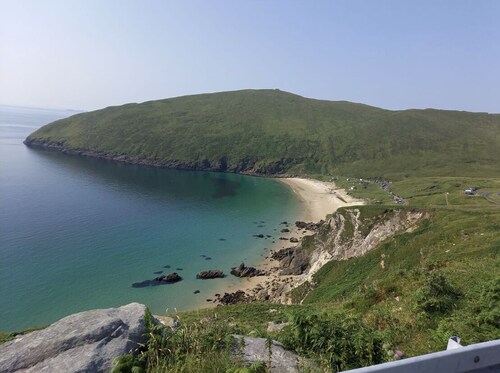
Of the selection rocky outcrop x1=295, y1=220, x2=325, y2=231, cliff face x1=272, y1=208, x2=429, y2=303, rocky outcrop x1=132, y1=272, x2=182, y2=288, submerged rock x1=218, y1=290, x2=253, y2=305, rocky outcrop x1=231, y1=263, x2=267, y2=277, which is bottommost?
rocky outcrop x1=132, y1=272, x2=182, y2=288

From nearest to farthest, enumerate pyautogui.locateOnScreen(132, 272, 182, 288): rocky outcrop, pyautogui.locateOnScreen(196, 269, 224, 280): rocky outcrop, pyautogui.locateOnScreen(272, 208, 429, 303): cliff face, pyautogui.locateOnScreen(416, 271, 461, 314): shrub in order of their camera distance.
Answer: pyautogui.locateOnScreen(416, 271, 461, 314): shrub
pyautogui.locateOnScreen(272, 208, 429, 303): cliff face
pyautogui.locateOnScreen(132, 272, 182, 288): rocky outcrop
pyautogui.locateOnScreen(196, 269, 224, 280): rocky outcrop

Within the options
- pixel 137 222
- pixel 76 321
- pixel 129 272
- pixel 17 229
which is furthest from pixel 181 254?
pixel 76 321

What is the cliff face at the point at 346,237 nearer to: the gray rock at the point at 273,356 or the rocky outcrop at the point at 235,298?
the rocky outcrop at the point at 235,298

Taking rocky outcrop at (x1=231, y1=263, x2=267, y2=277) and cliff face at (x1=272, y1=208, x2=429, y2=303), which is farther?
Answer: rocky outcrop at (x1=231, y1=263, x2=267, y2=277)

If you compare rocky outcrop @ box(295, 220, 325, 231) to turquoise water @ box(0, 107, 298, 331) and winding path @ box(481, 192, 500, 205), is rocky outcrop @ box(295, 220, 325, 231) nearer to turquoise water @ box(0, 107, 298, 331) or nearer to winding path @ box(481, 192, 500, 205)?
turquoise water @ box(0, 107, 298, 331)

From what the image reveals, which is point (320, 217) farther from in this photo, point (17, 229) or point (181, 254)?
point (17, 229)

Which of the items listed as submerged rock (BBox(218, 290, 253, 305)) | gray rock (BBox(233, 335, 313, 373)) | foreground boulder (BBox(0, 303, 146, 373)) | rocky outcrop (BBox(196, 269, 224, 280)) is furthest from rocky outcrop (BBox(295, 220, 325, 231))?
foreground boulder (BBox(0, 303, 146, 373))

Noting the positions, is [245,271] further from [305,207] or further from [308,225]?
[305,207]
